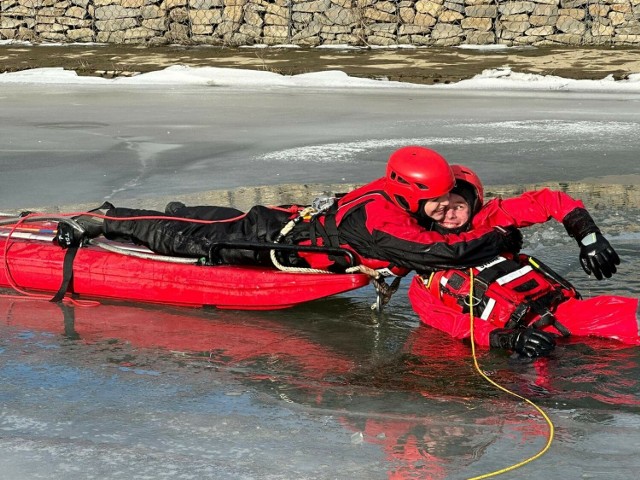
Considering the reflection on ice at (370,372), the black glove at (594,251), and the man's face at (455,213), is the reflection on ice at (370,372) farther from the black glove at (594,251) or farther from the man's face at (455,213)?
the man's face at (455,213)

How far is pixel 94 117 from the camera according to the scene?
1109cm

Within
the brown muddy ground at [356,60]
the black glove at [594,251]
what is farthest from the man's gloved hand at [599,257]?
the brown muddy ground at [356,60]

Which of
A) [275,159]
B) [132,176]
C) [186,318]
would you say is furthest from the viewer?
[275,159]

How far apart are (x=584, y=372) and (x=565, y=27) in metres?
13.6

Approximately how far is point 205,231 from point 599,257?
1.84 m

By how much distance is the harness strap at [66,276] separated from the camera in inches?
197

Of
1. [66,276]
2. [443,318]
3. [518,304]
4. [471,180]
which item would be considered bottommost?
[66,276]

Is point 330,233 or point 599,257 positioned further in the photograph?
point 330,233

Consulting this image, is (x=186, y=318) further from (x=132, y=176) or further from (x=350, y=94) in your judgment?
(x=350, y=94)

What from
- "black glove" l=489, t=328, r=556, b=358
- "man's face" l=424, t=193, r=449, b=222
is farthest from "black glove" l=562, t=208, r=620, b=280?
"man's face" l=424, t=193, r=449, b=222

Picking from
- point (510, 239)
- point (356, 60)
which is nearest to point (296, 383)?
point (510, 239)

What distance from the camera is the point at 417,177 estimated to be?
13.8 feet

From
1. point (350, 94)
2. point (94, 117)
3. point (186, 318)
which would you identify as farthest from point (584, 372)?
point (350, 94)

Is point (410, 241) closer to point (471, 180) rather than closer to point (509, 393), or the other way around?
point (471, 180)
